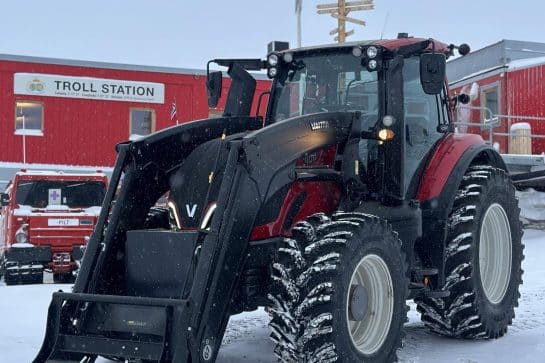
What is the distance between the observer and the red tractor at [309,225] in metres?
4.84

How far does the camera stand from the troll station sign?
2139cm

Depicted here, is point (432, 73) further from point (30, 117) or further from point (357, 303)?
point (30, 117)

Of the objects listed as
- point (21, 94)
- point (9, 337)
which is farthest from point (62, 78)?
point (9, 337)

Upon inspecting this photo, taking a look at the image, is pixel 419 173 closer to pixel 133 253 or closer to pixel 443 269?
A: pixel 443 269

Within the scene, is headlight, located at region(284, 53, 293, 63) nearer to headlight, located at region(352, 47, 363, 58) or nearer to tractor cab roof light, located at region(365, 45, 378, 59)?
headlight, located at region(352, 47, 363, 58)

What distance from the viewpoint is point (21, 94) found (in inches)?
840

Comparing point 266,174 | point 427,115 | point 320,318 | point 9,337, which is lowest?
point 9,337

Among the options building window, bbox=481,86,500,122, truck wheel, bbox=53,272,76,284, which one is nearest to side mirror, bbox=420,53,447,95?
truck wheel, bbox=53,272,76,284

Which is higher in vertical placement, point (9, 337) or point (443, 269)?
point (443, 269)

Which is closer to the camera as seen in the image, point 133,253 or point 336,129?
point 133,253

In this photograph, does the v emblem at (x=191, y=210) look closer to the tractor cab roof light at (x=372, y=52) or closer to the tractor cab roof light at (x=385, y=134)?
the tractor cab roof light at (x=385, y=134)

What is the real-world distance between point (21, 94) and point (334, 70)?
16.5 m

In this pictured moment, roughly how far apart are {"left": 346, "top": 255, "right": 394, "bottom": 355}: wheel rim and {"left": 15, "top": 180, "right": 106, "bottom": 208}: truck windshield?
1007cm

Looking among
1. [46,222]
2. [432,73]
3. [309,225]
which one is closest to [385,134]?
[432,73]
